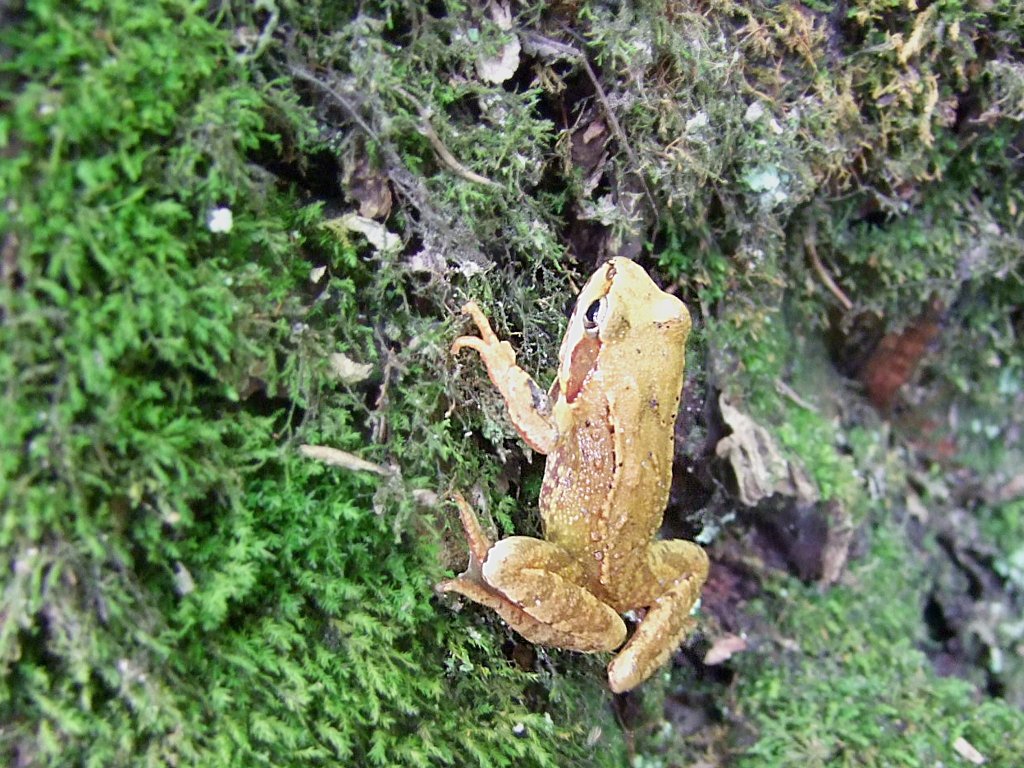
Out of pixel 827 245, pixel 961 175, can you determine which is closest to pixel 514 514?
pixel 827 245

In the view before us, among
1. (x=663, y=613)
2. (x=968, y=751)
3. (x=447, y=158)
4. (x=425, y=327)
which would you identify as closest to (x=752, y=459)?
(x=663, y=613)

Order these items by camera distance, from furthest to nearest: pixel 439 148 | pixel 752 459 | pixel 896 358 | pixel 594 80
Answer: pixel 896 358, pixel 752 459, pixel 594 80, pixel 439 148

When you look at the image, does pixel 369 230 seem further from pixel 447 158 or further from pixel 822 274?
pixel 822 274

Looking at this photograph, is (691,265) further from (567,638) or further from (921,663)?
(921,663)

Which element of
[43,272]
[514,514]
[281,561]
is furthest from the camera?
[514,514]

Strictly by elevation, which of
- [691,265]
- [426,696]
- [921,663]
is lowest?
[921,663]

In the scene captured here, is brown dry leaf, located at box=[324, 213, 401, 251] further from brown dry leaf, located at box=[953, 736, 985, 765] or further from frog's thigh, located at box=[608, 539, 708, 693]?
brown dry leaf, located at box=[953, 736, 985, 765]

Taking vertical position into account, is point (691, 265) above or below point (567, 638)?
above
